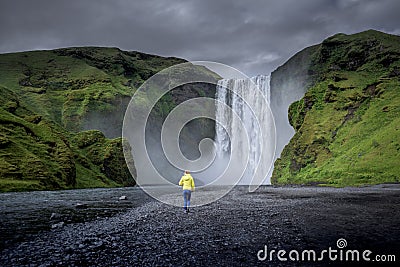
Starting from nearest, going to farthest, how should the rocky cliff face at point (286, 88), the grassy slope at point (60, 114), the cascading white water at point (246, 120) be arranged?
the grassy slope at point (60, 114) → the cascading white water at point (246, 120) → the rocky cliff face at point (286, 88)

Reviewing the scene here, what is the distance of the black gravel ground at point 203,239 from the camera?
29.8 feet

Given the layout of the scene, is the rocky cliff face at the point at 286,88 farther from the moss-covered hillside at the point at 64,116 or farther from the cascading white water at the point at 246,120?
the moss-covered hillside at the point at 64,116

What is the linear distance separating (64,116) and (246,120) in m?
59.2

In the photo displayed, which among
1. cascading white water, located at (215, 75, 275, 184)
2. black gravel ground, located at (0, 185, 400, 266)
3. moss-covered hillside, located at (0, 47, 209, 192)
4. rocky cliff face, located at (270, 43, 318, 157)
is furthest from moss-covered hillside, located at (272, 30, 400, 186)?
moss-covered hillside, located at (0, 47, 209, 192)

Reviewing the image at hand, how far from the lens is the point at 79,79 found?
127188 mm

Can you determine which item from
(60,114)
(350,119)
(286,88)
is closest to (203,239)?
(350,119)

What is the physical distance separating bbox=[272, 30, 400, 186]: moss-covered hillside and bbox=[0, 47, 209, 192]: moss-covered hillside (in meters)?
Result: 35.6

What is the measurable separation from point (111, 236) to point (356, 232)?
9038mm

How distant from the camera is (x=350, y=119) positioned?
56.9 metres

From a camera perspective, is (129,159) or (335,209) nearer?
(335,209)

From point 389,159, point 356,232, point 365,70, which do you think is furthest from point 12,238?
point 365,70

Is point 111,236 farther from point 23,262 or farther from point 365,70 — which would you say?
point 365,70

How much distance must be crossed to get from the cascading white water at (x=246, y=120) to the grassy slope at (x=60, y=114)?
2842 cm

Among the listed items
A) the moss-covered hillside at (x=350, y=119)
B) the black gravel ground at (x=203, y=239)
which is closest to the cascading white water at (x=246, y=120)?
the moss-covered hillside at (x=350, y=119)
